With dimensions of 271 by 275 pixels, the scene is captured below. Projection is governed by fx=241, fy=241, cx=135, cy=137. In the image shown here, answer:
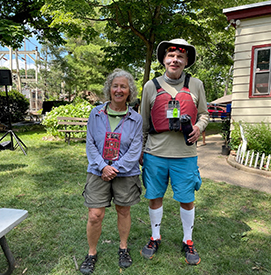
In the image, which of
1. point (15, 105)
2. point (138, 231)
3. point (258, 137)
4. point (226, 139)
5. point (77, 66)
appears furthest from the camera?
point (77, 66)

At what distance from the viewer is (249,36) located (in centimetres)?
730

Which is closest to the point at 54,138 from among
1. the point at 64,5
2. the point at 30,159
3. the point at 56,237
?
the point at 30,159

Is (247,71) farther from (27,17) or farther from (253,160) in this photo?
(27,17)

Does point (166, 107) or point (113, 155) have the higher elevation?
point (166, 107)

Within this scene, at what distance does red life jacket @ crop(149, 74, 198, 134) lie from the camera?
2.24 m

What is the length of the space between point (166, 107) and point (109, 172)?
0.80m

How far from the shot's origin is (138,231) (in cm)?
301

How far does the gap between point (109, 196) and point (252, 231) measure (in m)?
2.05

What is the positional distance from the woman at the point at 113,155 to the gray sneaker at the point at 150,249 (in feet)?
1.87

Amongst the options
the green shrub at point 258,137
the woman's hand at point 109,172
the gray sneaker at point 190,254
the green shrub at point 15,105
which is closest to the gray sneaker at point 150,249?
the gray sneaker at point 190,254

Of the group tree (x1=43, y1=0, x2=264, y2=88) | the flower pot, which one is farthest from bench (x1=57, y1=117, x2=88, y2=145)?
the flower pot

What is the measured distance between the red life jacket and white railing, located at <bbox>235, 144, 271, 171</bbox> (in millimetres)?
4198

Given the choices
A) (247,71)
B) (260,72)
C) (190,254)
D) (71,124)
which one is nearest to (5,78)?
(71,124)

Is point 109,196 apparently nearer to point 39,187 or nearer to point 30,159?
point 39,187
